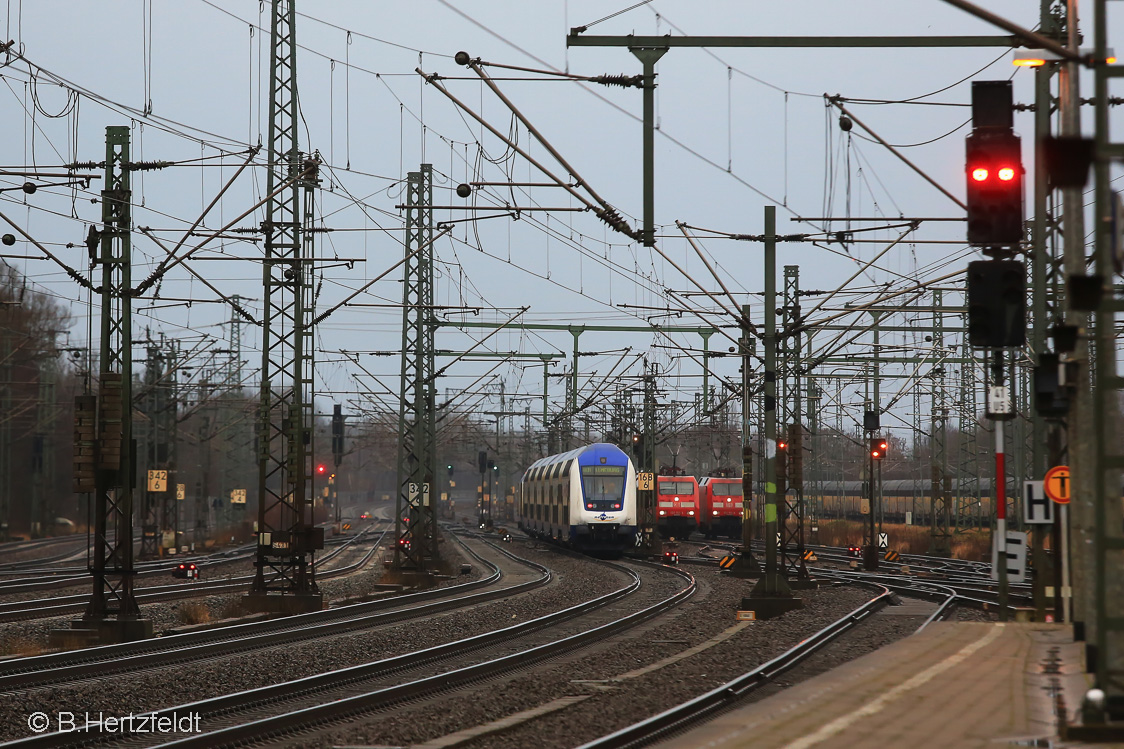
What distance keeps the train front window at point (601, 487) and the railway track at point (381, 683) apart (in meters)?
21.0

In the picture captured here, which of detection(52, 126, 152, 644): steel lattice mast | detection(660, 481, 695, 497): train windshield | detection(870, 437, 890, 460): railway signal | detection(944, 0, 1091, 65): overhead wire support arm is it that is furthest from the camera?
detection(660, 481, 695, 497): train windshield

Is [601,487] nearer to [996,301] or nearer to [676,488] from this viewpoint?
[676,488]

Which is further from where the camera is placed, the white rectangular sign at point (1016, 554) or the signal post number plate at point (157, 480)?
the signal post number plate at point (157, 480)

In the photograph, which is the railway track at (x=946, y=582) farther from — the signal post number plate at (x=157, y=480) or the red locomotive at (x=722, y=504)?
A: the signal post number plate at (x=157, y=480)

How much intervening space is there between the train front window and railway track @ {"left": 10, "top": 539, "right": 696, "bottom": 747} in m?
21.0

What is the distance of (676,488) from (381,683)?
157ft

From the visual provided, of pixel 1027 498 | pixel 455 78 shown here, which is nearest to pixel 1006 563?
pixel 1027 498

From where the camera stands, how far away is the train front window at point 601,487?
148 feet

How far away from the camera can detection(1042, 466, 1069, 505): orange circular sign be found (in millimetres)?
17234

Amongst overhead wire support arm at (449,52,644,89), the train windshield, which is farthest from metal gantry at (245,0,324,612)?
the train windshield

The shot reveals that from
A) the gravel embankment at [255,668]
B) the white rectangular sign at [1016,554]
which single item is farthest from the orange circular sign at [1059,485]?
the gravel embankment at [255,668]

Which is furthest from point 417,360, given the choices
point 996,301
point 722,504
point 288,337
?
point 722,504

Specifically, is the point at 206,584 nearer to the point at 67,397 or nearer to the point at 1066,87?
the point at 1066,87

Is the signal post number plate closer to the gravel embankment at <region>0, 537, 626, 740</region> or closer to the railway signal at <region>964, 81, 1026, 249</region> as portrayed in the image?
the gravel embankment at <region>0, 537, 626, 740</region>
